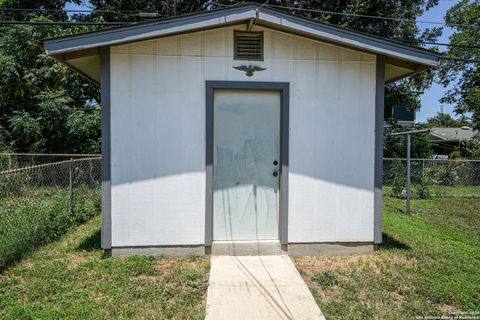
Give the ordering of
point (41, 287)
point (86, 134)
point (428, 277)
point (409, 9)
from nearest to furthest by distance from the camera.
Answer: point (41, 287) → point (428, 277) → point (86, 134) → point (409, 9)

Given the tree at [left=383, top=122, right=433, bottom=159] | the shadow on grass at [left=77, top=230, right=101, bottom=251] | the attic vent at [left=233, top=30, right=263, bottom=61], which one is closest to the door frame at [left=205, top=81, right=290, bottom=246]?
the attic vent at [left=233, top=30, right=263, bottom=61]

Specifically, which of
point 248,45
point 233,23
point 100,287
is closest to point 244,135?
point 248,45

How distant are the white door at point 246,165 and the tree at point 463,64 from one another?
1592 centimetres

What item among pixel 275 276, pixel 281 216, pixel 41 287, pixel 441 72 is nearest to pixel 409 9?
pixel 441 72

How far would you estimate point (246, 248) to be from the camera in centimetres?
437

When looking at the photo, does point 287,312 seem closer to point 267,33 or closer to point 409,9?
point 267,33

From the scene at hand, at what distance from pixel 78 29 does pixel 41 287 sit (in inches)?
455

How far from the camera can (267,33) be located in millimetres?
4398

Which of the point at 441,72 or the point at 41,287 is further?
the point at 441,72

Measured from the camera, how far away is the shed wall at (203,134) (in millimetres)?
4254

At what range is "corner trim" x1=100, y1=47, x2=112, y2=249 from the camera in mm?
4176

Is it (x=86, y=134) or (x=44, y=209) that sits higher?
(x=86, y=134)

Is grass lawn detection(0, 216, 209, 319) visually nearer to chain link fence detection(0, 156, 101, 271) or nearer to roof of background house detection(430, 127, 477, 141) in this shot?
chain link fence detection(0, 156, 101, 271)

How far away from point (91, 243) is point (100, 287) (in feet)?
5.44
